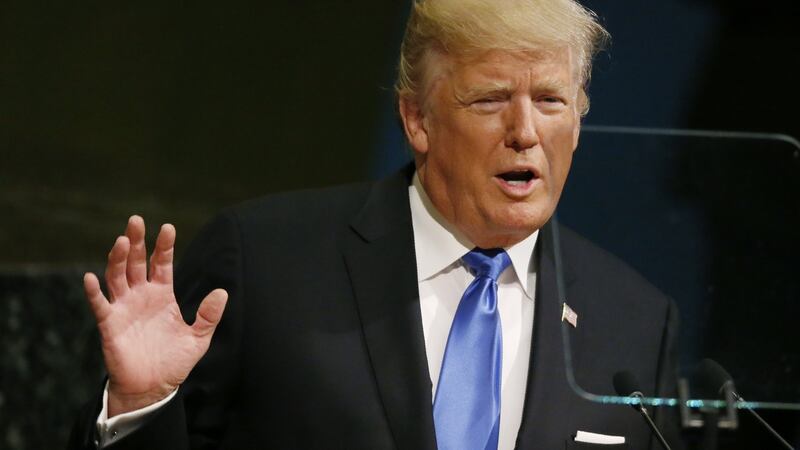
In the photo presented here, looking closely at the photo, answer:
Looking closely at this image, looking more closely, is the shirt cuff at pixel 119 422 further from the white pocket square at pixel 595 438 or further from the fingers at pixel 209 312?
the white pocket square at pixel 595 438

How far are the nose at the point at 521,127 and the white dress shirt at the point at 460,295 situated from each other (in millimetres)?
181

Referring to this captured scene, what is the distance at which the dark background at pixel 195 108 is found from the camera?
2.83 m

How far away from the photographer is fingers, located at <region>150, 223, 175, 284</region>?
170 cm

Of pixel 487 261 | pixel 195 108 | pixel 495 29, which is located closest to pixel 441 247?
pixel 487 261

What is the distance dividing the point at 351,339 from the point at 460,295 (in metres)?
0.18

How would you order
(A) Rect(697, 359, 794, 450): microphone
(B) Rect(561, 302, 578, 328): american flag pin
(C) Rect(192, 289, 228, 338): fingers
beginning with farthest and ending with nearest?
(B) Rect(561, 302, 578, 328): american flag pin
(C) Rect(192, 289, 228, 338): fingers
(A) Rect(697, 359, 794, 450): microphone

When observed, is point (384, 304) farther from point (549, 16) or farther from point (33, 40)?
point (33, 40)

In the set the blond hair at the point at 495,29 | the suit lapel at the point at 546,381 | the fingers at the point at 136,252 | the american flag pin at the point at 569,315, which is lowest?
the suit lapel at the point at 546,381

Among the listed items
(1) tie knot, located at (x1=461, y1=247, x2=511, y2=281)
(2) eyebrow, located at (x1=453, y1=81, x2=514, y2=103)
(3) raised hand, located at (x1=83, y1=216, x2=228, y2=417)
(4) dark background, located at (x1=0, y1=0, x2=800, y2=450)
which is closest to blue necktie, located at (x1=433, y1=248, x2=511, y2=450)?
(1) tie knot, located at (x1=461, y1=247, x2=511, y2=281)

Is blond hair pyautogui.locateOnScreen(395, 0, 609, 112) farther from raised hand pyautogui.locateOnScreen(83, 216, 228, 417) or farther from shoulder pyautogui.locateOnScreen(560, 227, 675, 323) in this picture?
raised hand pyautogui.locateOnScreen(83, 216, 228, 417)

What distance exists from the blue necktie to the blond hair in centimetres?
32

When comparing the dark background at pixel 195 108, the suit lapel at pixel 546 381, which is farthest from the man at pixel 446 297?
the dark background at pixel 195 108

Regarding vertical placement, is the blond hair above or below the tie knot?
above

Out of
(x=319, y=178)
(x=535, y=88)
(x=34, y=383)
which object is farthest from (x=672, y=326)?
(x=34, y=383)
